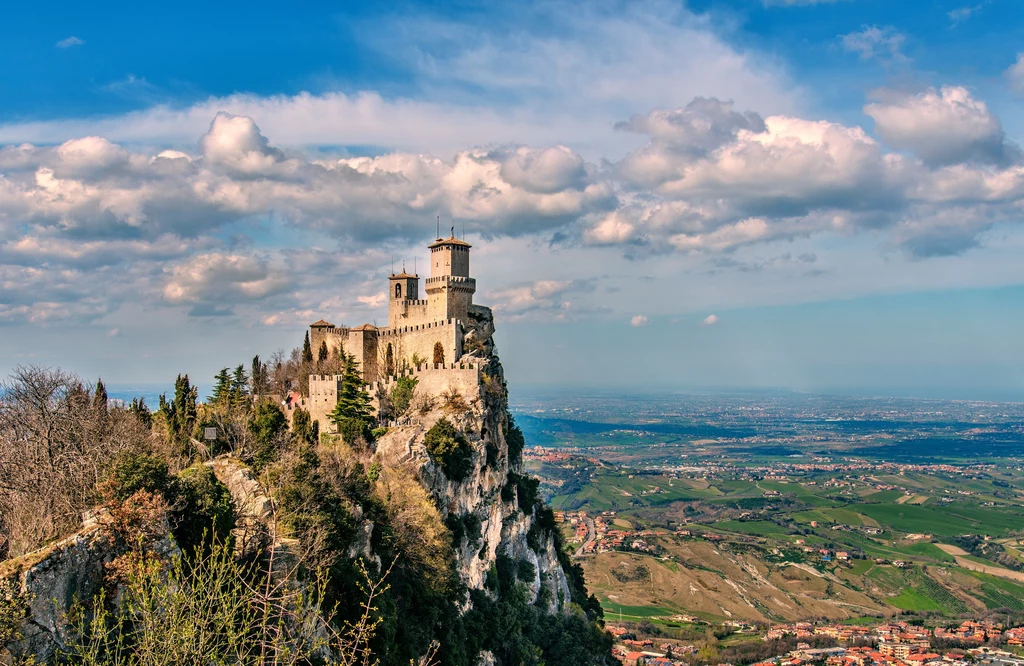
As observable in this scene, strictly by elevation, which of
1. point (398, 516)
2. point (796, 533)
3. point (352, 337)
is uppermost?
point (352, 337)

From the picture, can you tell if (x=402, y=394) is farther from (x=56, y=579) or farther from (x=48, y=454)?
(x=56, y=579)

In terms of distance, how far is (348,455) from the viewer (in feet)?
125

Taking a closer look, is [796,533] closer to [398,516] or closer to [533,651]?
[533,651]

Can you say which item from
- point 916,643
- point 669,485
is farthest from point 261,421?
point 669,485

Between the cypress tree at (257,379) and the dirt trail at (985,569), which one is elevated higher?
the cypress tree at (257,379)

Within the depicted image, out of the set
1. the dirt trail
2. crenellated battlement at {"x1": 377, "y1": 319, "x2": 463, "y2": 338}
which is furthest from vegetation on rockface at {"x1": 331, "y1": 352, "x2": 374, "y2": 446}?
the dirt trail

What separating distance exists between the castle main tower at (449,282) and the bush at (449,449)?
897 centimetres

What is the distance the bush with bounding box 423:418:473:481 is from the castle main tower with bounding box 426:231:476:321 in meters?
8.97

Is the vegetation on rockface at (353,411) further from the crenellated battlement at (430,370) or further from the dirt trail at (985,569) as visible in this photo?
the dirt trail at (985,569)

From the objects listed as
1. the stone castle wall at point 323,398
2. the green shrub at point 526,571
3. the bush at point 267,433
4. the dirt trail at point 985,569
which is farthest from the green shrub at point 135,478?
the dirt trail at point 985,569

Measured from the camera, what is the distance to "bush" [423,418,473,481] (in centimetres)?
4047

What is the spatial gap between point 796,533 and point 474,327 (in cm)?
11694

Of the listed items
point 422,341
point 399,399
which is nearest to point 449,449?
point 399,399

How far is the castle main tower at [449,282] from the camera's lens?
159 feet
